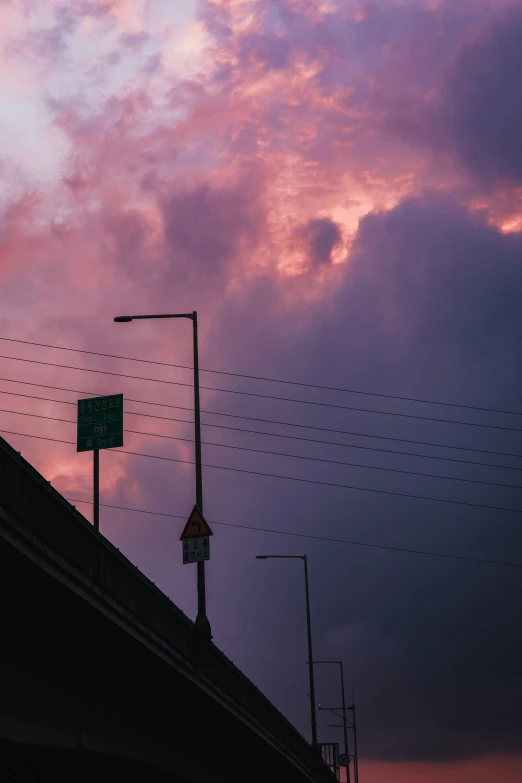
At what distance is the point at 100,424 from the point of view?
37.3 m

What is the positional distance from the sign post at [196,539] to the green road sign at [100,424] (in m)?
9.00

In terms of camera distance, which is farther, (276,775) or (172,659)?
(276,775)

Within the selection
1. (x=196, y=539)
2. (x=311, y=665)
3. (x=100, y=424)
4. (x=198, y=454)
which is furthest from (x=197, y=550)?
(x=311, y=665)

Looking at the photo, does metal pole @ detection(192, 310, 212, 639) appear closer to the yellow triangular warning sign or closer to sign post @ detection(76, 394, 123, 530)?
the yellow triangular warning sign

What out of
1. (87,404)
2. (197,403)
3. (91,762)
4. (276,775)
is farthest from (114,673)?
(276,775)

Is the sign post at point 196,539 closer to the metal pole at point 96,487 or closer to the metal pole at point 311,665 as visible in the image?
the metal pole at point 96,487

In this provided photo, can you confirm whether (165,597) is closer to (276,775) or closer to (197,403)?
(197,403)

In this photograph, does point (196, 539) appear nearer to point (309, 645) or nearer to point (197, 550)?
point (197, 550)

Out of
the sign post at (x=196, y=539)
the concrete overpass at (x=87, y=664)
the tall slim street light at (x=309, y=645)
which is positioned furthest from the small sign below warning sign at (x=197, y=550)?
the tall slim street light at (x=309, y=645)

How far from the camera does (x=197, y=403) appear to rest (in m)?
32.5

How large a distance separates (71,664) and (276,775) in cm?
3082

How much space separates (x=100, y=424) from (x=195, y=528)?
1001cm

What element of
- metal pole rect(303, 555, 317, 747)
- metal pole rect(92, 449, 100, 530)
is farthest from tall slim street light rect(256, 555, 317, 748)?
metal pole rect(92, 449, 100, 530)

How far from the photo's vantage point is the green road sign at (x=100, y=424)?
122 feet
